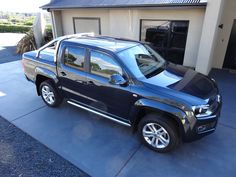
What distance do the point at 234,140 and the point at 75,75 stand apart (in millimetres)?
3503

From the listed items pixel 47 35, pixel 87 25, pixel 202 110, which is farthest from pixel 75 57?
Result: pixel 47 35

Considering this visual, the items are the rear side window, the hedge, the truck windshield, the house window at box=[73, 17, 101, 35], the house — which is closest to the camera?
the truck windshield

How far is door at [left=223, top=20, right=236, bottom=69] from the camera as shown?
280 inches

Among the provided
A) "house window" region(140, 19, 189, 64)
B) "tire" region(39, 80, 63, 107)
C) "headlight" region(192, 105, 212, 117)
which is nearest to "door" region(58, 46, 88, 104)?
"tire" region(39, 80, 63, 107)

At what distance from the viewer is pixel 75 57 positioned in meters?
3.79

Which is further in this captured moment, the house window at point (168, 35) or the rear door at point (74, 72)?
the house window at point (168, 35)

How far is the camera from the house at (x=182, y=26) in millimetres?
5992

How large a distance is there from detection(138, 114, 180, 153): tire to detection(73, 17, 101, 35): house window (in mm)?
7610

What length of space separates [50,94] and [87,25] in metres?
6.52

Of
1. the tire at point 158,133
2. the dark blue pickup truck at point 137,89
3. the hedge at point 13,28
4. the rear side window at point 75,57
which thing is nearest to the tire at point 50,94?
the dark blue pickup truck at point 137,89

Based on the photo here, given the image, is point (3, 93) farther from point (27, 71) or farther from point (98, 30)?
point (98, 30)

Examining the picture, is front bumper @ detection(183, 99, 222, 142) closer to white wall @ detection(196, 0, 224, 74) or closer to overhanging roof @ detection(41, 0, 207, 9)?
white wall @ detection(196, 0, 224, 74)

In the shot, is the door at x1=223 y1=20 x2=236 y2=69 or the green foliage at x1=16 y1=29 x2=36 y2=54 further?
the green foliage at x1=16 y1=29 x2=36 y2=54

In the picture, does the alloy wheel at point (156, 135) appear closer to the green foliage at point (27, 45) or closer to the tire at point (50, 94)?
the tire at point (50, 94)
